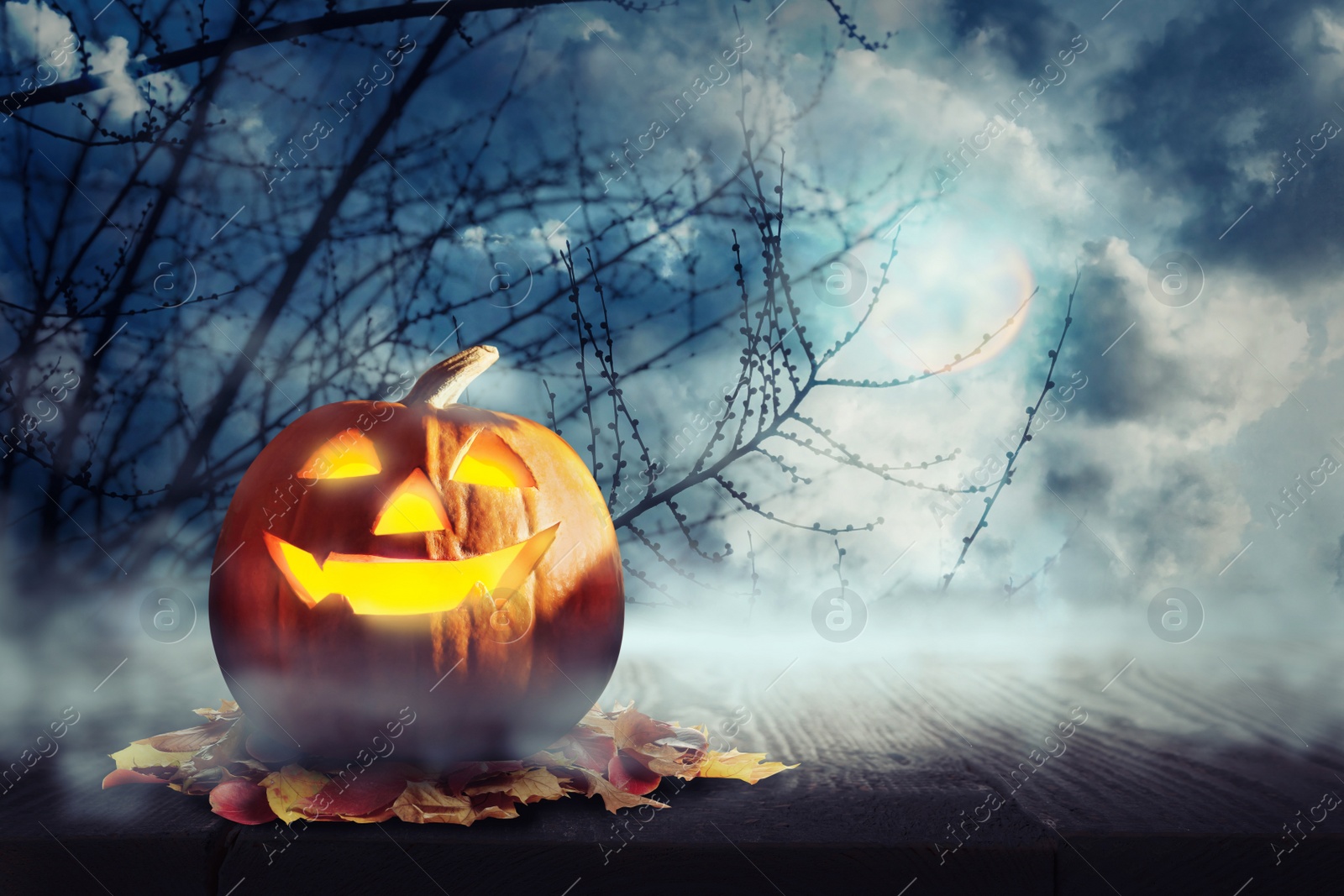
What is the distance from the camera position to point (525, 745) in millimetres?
1188

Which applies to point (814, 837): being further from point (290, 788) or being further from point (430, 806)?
point (290, 788)

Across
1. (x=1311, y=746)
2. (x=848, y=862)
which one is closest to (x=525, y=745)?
(x=848, y=862)

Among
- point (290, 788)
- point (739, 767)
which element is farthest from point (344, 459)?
point (739, 767)

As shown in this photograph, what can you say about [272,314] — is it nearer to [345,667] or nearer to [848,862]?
[345,667]

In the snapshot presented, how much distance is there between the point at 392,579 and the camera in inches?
44.1

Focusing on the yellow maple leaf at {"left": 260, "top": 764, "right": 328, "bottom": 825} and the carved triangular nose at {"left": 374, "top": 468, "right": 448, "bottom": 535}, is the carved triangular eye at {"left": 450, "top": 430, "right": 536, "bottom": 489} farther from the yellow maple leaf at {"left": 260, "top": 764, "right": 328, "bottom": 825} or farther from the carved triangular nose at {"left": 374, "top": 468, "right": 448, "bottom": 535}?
the yellow maple leaf at {"left": 260, "top": 764, "right": 328, "bottom": 825}

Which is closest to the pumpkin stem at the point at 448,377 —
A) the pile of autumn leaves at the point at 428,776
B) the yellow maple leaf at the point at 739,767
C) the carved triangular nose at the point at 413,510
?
Result: the carved triangular nose at the point at 413,510

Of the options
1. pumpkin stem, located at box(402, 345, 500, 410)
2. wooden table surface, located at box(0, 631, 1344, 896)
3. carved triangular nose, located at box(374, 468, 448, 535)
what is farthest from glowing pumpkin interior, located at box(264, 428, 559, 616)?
wooden table surface, located at box(0, 631, 1344, 896)

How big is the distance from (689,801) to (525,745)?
0.91ft

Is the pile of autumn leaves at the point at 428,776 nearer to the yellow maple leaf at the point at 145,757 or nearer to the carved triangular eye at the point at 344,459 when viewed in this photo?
the yellow maple leaf at the point at 145,757

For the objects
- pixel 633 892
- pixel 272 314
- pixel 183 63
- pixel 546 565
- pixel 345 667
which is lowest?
pixel 633 892

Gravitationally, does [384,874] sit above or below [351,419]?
below

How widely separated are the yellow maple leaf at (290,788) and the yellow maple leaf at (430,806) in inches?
4.0

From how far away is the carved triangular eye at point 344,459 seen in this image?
1.15m
